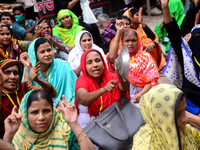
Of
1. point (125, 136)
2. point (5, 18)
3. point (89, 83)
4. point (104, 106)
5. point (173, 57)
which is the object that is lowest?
point (125, 136)

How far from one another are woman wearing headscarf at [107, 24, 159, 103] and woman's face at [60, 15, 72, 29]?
2131 millimetres

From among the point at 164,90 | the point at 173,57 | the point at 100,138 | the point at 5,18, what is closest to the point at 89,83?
the point at 100,138

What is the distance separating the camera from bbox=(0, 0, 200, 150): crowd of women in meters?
1.78

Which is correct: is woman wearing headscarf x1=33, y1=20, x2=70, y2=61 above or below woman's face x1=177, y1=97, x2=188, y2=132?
above

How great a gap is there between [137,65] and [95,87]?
81 cm

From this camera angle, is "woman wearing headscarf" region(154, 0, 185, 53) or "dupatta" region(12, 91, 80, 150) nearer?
"dupatta" region(12, 91, 80, 150)

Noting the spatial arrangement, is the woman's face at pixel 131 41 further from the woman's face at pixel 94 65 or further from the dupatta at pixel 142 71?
the woman's face at pixel 94 65

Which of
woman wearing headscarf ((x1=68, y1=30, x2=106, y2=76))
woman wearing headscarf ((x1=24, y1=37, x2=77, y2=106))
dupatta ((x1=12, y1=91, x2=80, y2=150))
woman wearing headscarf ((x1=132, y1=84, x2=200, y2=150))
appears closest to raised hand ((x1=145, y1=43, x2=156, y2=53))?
woman wearing headscarf ((x1=68, y1=30, x2=106, y2=76))

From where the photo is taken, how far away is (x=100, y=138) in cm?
245

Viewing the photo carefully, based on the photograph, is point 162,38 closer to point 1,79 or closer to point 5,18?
point 5,18

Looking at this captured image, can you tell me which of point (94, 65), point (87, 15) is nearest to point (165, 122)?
point (94, 65)

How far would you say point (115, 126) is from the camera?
8.31ft

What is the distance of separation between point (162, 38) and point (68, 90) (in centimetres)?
326

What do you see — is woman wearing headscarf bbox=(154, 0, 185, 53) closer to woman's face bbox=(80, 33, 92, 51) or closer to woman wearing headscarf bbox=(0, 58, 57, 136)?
woman's face bbox=(80, 33, 92, 51)
